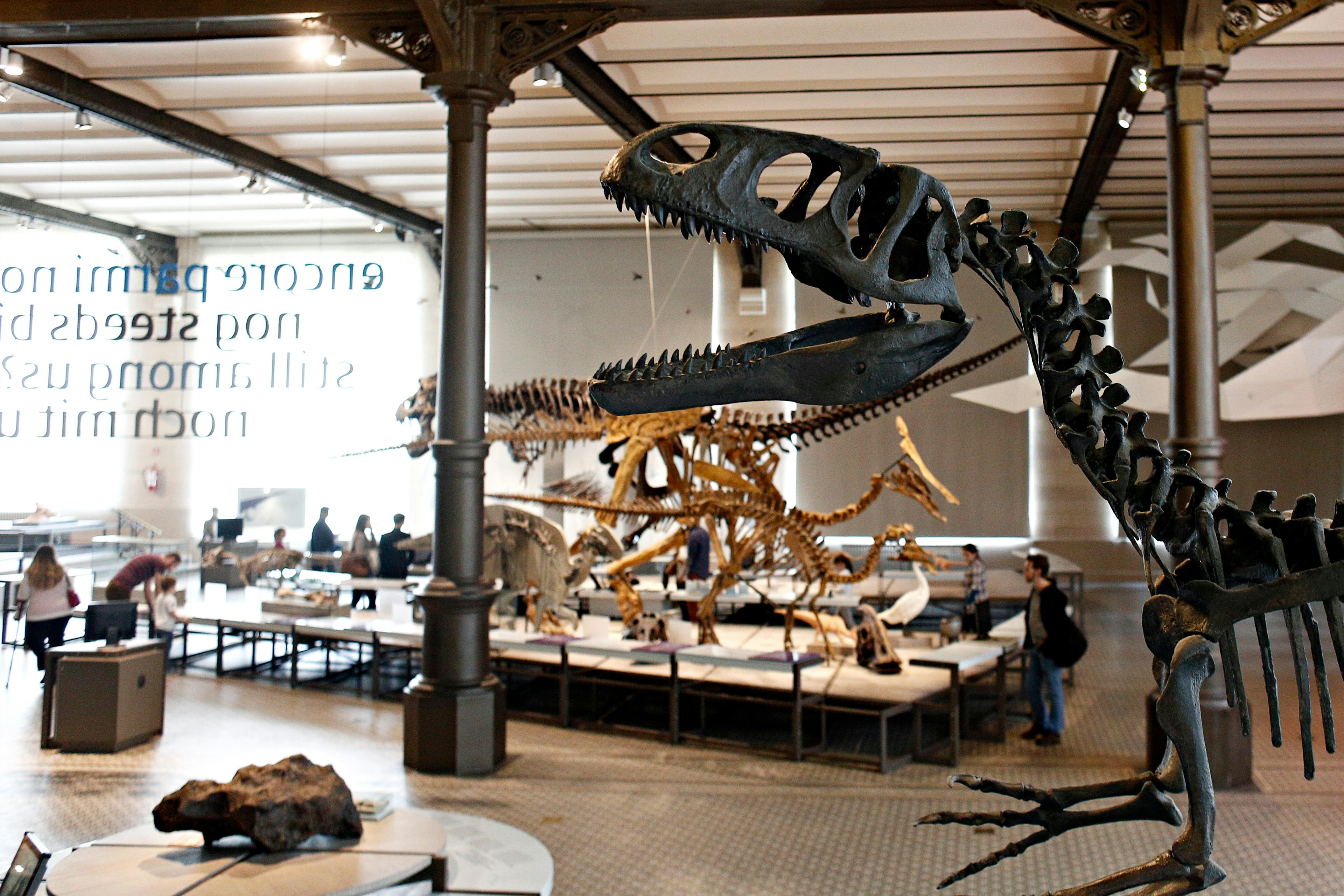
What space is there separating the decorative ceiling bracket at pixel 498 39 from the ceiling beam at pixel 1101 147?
10.9ft

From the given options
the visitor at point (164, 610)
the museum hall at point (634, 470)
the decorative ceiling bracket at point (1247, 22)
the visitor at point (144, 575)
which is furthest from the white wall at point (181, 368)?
the decorative ceiling bracket at point (1247, 22)

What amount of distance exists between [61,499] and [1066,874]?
6.15 metres

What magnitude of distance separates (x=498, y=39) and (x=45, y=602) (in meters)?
4.78

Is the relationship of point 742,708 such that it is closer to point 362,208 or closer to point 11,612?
point 11,612

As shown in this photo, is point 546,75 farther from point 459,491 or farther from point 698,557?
point 698,557

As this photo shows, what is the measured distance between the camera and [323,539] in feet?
32.9

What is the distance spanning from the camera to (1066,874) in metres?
4.61

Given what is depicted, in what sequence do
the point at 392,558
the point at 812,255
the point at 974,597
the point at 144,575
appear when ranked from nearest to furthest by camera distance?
the point at 812,255, the point at 144,575, the point at 974,597, the point at 392,558

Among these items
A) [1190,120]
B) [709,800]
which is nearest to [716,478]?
[709,800]

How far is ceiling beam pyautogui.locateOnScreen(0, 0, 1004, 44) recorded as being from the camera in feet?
19.3

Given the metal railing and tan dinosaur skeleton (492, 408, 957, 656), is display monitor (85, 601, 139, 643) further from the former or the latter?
tan dinosaur skeleton (492, 408, 957, 656)

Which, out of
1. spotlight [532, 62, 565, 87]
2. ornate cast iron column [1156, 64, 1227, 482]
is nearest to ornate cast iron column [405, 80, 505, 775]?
spotlight [532, 62, 565, 87]

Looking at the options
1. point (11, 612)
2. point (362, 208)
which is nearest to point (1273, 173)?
point (362, 208)

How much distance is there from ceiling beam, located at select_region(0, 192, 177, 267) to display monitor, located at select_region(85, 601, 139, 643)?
7.87 feet
